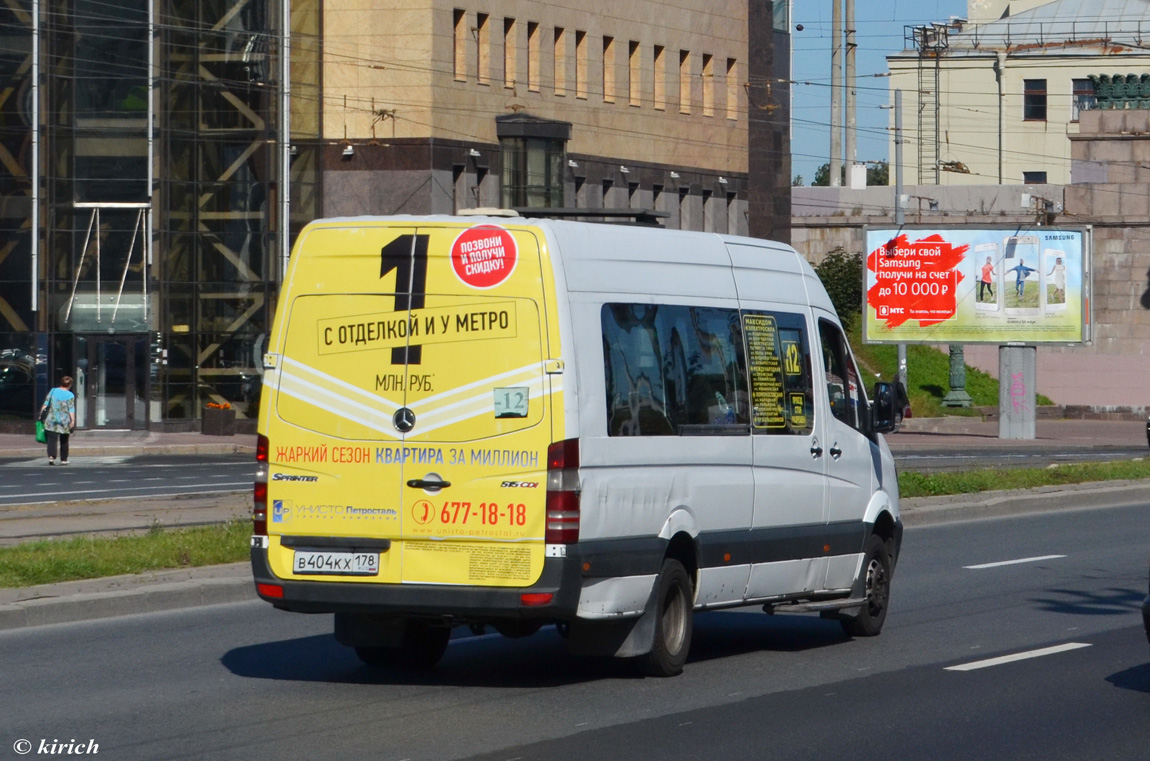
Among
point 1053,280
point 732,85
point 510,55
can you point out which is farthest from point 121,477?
point 732,85

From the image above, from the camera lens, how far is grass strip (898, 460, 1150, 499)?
79.4 ft

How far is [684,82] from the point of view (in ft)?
197

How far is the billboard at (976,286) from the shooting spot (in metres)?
46.3

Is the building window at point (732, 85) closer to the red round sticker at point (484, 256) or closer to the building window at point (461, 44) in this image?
the building window at point (461, 44)

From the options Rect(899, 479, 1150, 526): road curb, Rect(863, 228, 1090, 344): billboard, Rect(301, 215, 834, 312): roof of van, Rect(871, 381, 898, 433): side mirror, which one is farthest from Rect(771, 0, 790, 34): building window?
Rect(301, 215, 834, 312): roof of van

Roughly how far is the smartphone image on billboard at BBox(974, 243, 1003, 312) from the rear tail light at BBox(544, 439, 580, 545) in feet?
129

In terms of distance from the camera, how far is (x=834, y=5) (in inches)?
2672

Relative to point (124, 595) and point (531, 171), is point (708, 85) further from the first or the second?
point (124, 595)

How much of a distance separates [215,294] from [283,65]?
22.1ft

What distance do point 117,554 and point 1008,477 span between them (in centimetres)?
1587

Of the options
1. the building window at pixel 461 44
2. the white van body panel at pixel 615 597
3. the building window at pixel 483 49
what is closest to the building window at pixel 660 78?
the building window at pixel 483 49

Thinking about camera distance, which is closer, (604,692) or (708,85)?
(604,692)

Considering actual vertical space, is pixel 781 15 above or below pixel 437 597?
above

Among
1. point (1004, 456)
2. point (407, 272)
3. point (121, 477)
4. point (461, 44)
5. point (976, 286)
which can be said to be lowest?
point (1004, 456)
